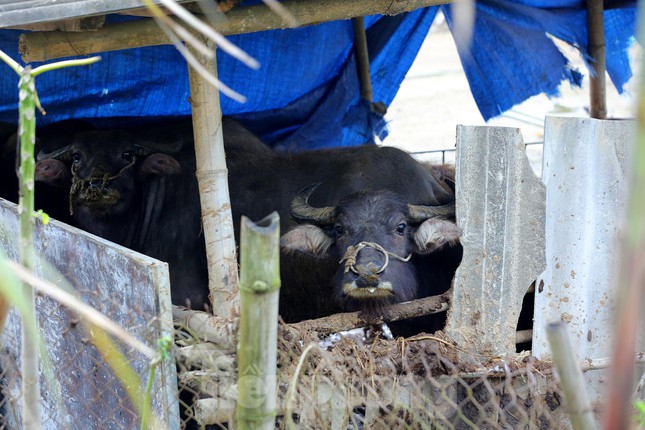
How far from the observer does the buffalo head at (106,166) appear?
19.7ft

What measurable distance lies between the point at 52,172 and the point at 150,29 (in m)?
2.97

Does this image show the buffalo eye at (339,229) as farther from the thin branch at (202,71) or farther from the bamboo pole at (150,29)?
the thin branch at (202,71)

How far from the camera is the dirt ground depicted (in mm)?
13109

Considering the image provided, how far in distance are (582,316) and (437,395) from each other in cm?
85

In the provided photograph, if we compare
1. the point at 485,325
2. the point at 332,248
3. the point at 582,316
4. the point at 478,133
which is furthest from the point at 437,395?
the point at 332,248

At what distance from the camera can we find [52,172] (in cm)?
633

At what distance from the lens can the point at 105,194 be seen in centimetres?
600

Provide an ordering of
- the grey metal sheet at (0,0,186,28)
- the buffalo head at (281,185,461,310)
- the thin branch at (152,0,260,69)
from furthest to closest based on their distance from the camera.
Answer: the buffalo head at (281,185,461,310) → the grey metal sheet at (0,0,186,28) → the thin branch at (152,0,260,69)

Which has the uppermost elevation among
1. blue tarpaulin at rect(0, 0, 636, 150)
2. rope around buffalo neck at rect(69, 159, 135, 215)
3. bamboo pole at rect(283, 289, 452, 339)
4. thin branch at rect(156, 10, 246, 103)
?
blue tarpaulin at rect(0, 0, 636, 150)

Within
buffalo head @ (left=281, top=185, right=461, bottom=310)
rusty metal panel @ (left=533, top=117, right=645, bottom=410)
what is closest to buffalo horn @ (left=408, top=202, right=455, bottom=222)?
buffalo head @ (left=281, top=185, right=461, bottom=310)

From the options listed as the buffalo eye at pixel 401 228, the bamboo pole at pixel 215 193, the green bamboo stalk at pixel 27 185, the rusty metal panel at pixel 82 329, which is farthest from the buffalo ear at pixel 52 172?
the green bamboo stalk at pixel 27 185

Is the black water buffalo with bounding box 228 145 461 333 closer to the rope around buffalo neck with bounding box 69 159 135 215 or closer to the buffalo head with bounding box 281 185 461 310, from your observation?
the buffalo head with bounding box 281 185 461 310

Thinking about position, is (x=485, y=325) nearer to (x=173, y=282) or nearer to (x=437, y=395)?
(x=437, y=395)

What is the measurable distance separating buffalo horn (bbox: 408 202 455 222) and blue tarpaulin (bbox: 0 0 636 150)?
1652mm
